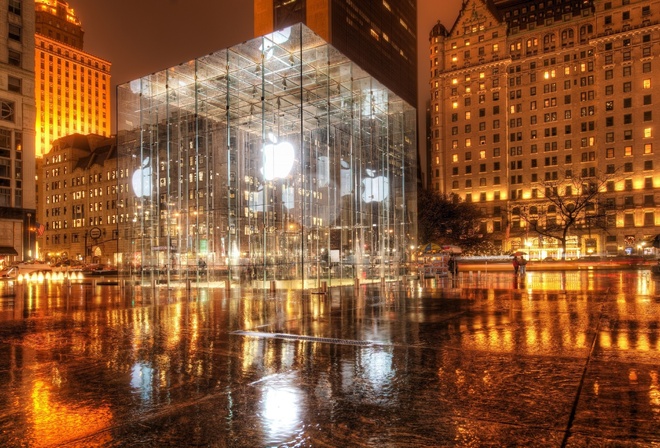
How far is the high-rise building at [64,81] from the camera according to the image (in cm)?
15412

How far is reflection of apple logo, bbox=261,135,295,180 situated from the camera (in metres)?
28.6

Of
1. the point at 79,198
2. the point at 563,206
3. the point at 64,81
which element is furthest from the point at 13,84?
the point at 64,81

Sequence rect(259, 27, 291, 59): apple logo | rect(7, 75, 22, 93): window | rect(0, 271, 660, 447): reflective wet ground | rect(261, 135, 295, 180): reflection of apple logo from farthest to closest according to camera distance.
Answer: rect(7, 75, 22, 93): window → rect(261, 135, 295, 180): reflection of apple logo → rect(259, 27, 291, 59): apple logo → rect(0, 271, 660, 447): reflective wet ground

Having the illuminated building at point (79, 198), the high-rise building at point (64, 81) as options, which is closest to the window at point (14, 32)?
the illuminated building at point (79, 198)

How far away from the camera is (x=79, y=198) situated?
4343 inches

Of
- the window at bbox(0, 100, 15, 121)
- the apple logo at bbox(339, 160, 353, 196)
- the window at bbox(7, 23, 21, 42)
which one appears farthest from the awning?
the apple logo at bbox(339, 160, 353, 196)

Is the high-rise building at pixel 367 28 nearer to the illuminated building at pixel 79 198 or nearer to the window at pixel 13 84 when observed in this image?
the illuminated building at pixel 79 198

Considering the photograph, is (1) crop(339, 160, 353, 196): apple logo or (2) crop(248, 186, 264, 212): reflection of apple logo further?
(1) crop(339, 160, 353, 196): apple logo

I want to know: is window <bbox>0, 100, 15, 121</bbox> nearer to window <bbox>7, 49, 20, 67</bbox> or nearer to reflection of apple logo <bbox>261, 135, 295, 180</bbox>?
window <bbox>7, 49, 20, 67</bbox>

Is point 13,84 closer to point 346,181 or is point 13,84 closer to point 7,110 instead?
point 7,110

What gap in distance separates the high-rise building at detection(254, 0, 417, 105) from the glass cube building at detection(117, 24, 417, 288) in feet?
289

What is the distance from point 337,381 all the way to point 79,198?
115881mm

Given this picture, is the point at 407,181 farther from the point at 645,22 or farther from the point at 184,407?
the point at 645,22

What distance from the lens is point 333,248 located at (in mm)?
33469
